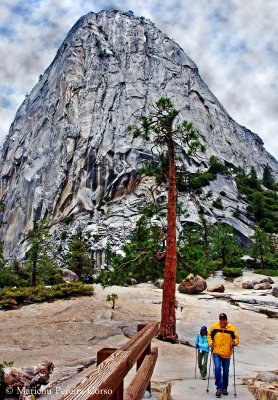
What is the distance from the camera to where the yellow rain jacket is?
750 cm

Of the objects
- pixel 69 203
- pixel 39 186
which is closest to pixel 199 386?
pixel 69 203

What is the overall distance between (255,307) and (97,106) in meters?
68.5

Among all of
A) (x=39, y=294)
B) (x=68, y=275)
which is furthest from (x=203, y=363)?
(x=68, y=275)

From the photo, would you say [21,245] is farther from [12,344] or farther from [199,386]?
[199,386]

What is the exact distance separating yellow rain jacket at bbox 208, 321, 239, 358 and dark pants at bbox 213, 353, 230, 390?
0.11m

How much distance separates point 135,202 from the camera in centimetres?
6612

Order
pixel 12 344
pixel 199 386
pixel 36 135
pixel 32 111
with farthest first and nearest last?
pixel 32 111 < pixel 36 135 < pixel 12 344 < pixel 199 386

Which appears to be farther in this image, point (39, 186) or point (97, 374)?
point (39, 186)

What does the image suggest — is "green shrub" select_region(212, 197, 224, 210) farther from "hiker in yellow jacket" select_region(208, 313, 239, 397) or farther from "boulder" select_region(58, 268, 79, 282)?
"hiker in yellow jacket" select_region(208, 313, 239, 397)

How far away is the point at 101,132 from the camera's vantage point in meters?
79.1

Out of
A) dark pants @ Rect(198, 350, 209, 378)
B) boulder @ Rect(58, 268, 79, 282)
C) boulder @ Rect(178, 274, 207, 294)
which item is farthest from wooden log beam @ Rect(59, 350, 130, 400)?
boulder @ Rect(58, 268, 79, 282)

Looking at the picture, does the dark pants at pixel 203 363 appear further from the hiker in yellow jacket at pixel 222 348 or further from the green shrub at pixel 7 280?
the green shrub at pixel 7 280

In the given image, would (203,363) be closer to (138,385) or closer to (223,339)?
(223,339)

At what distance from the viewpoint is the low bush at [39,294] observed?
21.9 metres
